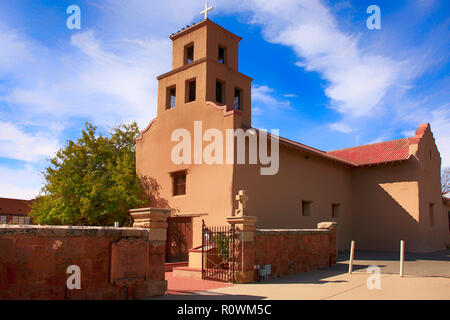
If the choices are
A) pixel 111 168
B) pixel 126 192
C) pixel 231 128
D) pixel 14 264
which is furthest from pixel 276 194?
pixel 14 264

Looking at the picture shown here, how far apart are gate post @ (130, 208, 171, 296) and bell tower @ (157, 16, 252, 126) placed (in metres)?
9.76

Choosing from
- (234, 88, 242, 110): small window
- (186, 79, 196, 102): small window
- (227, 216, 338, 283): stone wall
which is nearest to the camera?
(227, 216, 338, 283): stone wall

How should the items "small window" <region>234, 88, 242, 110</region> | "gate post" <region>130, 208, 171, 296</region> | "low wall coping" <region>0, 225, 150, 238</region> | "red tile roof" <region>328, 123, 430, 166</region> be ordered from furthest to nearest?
"red tile roof" <region>328, 123, 430, 166</region>
"small window" <region>234, 88, 242, 110</region>
"gate post" <region>130, 208, 171, 296</region>
"low wall coping" <region>0, 225, 150, 238</region>

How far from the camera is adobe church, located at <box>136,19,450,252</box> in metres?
17.8

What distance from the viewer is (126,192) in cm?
1962

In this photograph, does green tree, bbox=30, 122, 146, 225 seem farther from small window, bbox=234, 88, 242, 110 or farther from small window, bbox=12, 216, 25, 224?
small window, bbox=12, 216, 25, 224

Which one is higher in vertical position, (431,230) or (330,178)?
(330,178)

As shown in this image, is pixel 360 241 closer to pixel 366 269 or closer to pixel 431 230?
pixel 431 230

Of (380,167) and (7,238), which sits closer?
(7,238)

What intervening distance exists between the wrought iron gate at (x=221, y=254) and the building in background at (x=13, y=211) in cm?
2167

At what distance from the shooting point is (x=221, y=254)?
485 inches

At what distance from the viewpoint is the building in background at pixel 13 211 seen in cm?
2961

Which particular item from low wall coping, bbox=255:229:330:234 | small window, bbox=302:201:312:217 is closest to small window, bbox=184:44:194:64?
small window, bbox=302:201:312:217

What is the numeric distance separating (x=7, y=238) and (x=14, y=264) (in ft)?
1.58
